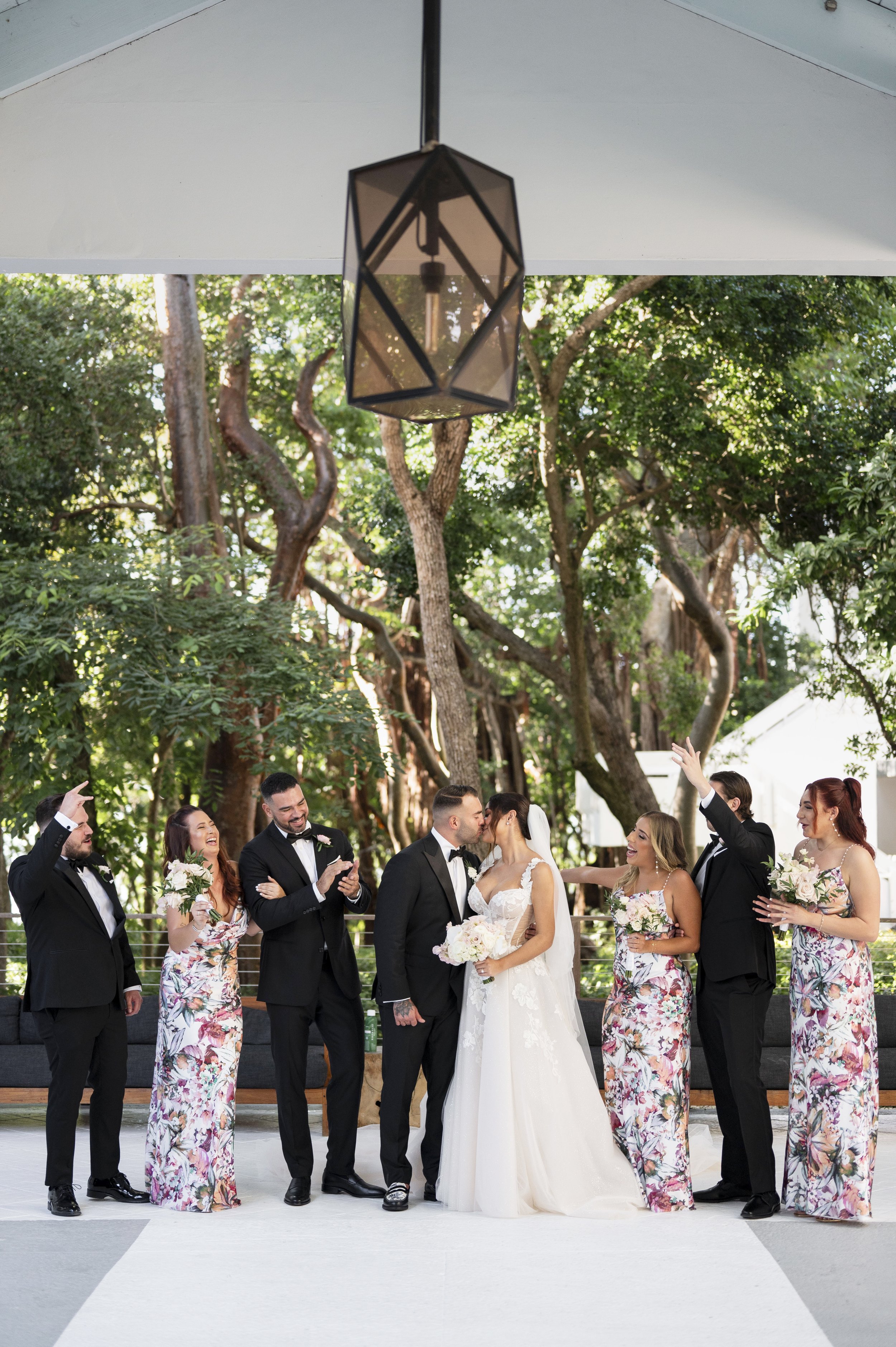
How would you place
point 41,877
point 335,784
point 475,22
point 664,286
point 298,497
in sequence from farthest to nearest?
point 335,784, point 298,497, point 664,286, point 41,877, point 475,22

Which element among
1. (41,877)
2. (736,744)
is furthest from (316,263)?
(736,744)

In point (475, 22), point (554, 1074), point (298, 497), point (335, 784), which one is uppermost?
point (298, 497)

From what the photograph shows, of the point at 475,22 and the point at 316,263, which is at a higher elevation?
the point at 475,22

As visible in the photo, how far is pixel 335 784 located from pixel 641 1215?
12.0 m

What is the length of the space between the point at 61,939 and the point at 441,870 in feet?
5.26

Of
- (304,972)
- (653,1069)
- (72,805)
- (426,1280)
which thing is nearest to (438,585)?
(304,972)

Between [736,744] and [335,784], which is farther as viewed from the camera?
[736,744]

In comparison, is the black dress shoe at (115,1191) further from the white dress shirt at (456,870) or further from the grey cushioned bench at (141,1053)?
the white dress shirt at (456,870)

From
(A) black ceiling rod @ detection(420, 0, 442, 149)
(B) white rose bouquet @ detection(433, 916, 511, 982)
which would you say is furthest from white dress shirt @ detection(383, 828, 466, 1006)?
(A) black ceiling rod @ detection(420, 0, 442, 149)

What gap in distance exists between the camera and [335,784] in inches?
671

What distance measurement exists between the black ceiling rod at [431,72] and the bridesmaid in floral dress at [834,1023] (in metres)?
2.96

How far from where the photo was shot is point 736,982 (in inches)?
213

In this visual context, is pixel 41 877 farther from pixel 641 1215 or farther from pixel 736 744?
pixel 736 744

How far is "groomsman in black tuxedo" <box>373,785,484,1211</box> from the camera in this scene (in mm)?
5441
